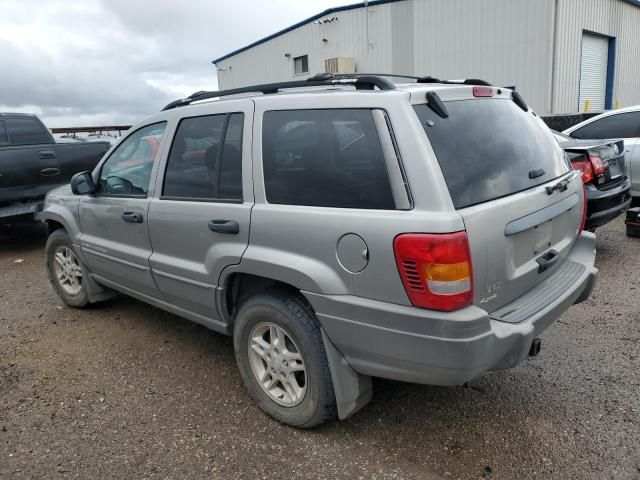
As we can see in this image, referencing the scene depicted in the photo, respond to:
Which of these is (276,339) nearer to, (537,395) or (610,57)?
(537,395)

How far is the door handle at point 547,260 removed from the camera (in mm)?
2678

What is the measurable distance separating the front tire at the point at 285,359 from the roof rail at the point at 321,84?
116 cm

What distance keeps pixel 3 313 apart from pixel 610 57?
2034cm

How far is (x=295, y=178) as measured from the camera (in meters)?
2.66

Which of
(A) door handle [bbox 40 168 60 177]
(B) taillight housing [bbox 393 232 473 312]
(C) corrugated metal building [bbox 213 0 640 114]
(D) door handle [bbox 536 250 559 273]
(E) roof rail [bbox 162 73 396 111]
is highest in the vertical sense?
(C) corrugated metal building [bbox 213 0 640 114]

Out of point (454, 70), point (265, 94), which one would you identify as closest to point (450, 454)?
point (265, 94)

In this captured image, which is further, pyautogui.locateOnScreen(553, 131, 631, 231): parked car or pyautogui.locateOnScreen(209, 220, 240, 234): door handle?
pyautogui.locateOnScreen(553, 131, 631, 231): parked car

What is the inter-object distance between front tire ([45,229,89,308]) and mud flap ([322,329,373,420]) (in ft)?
9.41

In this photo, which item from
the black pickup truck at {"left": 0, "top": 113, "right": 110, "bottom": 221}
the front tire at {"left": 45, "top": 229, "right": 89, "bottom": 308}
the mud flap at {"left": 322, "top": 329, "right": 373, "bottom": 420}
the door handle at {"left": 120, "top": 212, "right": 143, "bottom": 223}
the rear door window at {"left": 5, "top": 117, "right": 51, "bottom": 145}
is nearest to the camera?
the mud flap at {"left": 322, "top": 329, "right": 373, "bottom": 420}

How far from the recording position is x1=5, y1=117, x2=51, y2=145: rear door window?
8422 mm

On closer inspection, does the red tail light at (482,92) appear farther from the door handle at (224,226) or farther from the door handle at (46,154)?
the door handle at (46,154)

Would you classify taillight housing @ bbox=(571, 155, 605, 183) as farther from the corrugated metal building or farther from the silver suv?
the corrugated metal building

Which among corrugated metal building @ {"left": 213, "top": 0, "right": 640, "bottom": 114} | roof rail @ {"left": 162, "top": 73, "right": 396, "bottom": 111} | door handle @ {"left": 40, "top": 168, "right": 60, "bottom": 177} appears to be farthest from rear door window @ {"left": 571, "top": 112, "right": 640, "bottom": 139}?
corrugated metal building @ {"left": 213, "top": 0, "right": 640, "bottom": 114}

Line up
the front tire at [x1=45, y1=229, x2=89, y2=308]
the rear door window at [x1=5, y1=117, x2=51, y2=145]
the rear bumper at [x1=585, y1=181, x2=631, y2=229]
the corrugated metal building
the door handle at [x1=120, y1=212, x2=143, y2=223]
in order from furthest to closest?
1. the corrugated metal building
2. the rear door window at [x1=5, y1=117, x2=51, y2=145]
3. the rear bumper at [x1=585, y1=181, x2=631, y2=229]
4. the front tire at [x1=45, y1=229, x2=89, y2=308]
5. the door handle at [x1=120, y1=212, x2=143, y2=223]
